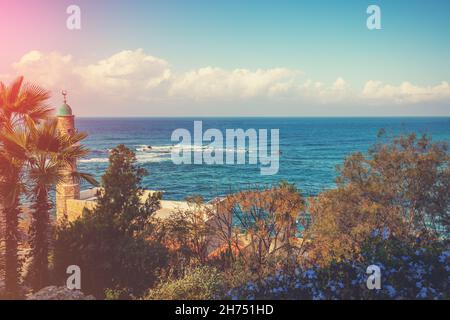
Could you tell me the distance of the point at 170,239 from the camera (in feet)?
44.7

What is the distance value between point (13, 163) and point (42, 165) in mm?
559

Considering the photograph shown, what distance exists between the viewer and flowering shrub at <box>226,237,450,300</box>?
18.1ft

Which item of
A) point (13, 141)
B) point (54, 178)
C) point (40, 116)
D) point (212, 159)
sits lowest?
point (212, 159)

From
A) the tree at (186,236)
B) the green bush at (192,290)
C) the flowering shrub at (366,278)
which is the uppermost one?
the flowering shrub at (366,278)

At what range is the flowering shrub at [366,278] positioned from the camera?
5.53 meters

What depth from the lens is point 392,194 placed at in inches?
556

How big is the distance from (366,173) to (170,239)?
321 inches

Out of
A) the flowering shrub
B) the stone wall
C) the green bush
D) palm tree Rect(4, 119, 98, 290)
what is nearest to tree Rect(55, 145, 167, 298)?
palm tree Rect(4, 119, 98, 290)

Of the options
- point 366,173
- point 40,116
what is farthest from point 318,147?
point 40,116

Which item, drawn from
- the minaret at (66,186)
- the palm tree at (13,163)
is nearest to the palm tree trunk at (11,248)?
the palm tree at (13,163)

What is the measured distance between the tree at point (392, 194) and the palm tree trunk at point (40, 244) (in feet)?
26.0

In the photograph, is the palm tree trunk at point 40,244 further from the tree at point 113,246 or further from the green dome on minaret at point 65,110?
the green dome on minaret at point 65,110
